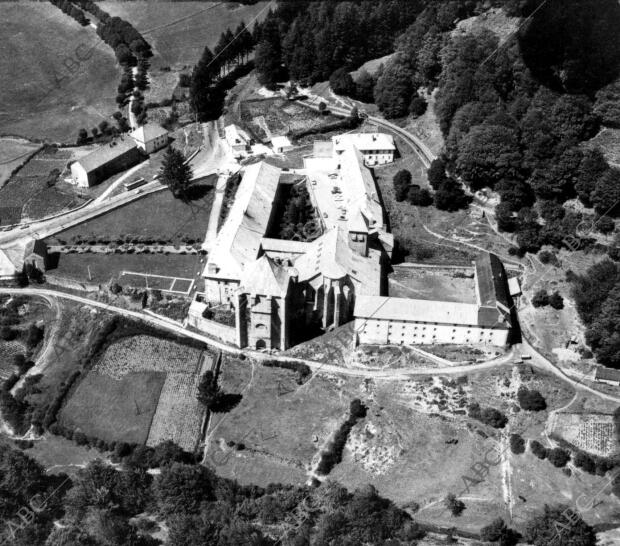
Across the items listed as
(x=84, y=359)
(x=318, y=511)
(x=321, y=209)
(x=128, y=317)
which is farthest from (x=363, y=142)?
(x=318, y=511)

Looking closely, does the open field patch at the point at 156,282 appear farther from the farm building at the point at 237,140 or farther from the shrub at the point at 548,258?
the shrub at the point at 548,258

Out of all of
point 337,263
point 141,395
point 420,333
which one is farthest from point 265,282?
point 420,333

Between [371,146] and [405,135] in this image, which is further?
[405,135]

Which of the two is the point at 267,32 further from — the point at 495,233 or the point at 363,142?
the point at 495,233

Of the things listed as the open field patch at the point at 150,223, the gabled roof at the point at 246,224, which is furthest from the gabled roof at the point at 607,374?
the open field patch at the point at 150,223

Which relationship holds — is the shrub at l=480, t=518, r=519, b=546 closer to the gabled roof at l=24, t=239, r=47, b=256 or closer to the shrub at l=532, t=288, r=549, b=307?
the shrub at l=532, t=288, r=549, b=307

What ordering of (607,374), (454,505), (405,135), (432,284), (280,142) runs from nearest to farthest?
(454,505) < (607,374) < (432,284) < (280,142) < (405,135)

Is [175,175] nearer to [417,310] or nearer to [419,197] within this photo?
[419,197]

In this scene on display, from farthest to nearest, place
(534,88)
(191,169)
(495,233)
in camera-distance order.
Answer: (191,169), (534,88), (495,233)
